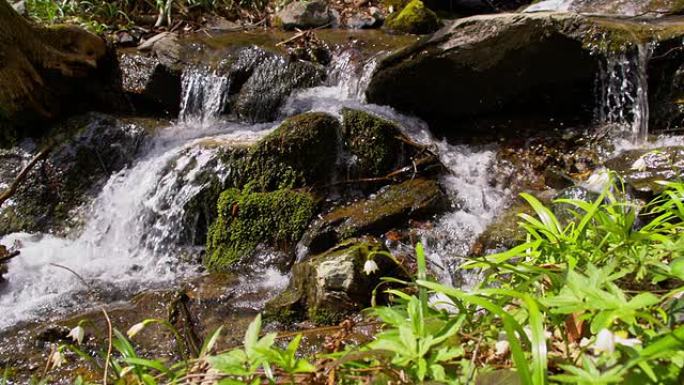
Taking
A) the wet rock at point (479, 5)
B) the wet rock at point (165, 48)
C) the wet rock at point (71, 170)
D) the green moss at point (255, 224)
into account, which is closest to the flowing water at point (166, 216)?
the wet rock at point (71, 170)

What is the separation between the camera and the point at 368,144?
525cm

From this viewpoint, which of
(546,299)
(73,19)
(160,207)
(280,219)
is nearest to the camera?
(546,299)

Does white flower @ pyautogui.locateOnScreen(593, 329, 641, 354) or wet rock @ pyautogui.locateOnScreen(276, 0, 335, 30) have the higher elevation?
wet rock @ pyautogui.locateOnScreen(276, 0, 335, 30)

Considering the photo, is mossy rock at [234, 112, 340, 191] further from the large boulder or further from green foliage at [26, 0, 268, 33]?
green foliage at [26, 0, 268, 33]

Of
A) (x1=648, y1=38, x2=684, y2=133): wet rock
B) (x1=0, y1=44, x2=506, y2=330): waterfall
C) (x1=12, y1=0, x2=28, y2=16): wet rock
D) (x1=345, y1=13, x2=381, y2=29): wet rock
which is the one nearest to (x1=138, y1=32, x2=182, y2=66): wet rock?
(x1=0, y1=44, x2=506, y2=330): waterfall

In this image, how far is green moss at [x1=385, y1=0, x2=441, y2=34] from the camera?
335 inches

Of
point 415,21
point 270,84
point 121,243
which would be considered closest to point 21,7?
point 270,84

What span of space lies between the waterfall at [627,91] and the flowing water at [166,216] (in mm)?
11

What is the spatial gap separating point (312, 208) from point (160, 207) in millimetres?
1636

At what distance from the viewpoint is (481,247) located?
4406 millimetres

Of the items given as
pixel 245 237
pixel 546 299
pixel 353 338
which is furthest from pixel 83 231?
pixel 546 299

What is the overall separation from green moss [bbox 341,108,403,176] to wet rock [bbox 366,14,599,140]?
1.00 meters

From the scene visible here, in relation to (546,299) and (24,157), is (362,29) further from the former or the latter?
(546,299)

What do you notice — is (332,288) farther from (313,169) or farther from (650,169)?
(650,169)
